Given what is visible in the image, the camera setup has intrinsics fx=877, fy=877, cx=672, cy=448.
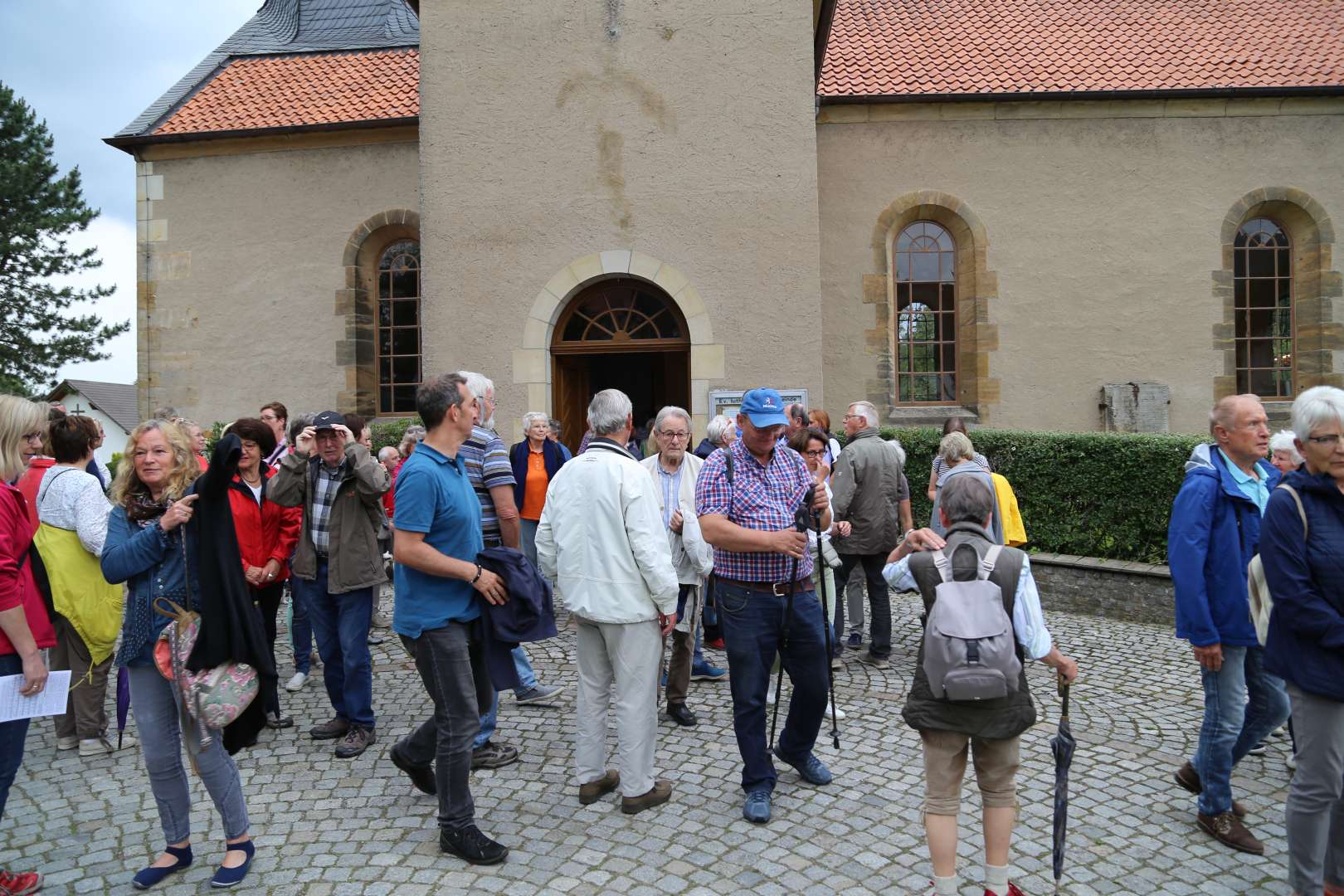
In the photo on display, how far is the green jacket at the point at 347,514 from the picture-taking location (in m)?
4.86

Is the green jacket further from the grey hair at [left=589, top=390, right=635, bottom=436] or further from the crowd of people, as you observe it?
the grey hair at [left=589, top=390, right=635, bottom=436]

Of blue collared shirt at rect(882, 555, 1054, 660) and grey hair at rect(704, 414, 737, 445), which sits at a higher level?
grey hair at rect(704, 414, 737, 445)

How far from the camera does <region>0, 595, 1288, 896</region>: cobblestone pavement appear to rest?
3.45 meters

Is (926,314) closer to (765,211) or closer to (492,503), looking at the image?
(765,211)

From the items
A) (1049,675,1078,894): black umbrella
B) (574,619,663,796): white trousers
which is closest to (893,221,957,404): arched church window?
(574,619,663,796): white trousers

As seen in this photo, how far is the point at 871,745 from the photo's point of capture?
4.82 meters

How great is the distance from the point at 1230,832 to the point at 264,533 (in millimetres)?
5150

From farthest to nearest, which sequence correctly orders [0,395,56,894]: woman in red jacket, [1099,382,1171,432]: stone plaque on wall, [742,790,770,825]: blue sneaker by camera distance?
[1099,382,1171,432]: stone plaque on wall → [742,790,770,825]: blue sneaker → [0,395,56,894]: woman in red jacket

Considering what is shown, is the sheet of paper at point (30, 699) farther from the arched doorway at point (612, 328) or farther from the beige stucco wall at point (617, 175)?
the arched doorway at point (612, 328)

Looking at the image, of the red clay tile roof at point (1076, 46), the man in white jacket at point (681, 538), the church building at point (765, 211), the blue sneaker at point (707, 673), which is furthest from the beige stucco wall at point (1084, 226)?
the man in white jacket at point (681, 538)

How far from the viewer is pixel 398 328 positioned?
1438 cm

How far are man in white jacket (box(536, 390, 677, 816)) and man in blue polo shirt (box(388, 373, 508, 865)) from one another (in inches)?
16.8

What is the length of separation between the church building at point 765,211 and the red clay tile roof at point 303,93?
81mm

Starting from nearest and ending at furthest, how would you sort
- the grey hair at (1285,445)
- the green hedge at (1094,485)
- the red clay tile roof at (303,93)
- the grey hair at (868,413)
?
the grey hair at (1285,445)
the grey hair at (868,413)
the green hedge at (1094,485)
the red clay tile roof at (303,93)
